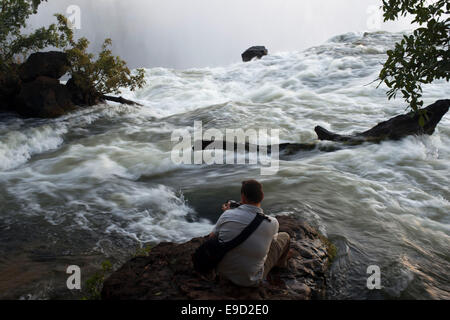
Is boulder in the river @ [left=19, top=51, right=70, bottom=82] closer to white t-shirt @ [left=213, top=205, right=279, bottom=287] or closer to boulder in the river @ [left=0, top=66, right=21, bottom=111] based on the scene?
boulder in the river @ [left=0, top=66, right=21, bottom=111]

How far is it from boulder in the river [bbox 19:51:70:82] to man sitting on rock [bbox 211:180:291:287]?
1445cm

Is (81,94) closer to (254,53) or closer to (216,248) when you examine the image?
(216,248)

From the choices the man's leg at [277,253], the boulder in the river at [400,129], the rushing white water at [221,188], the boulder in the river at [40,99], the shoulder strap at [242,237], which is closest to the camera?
the shoulder strap at [242,237]

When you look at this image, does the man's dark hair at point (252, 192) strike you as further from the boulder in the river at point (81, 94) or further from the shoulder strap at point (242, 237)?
the boulder in the river at point (81, 94)

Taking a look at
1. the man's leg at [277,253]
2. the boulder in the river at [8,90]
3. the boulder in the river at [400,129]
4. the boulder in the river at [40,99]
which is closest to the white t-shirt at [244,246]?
the man's leg at [277,253]

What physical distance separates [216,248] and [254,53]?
117 feet

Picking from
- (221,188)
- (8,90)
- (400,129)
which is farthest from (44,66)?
(400,129)

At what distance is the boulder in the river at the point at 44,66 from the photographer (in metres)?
15.2

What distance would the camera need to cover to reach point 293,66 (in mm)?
28938

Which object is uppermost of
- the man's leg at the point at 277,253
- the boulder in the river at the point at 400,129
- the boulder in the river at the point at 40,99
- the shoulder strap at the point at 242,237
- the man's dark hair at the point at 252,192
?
the boulder in the river at the point at 40,99

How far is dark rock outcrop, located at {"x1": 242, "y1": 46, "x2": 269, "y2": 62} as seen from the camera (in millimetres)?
36953

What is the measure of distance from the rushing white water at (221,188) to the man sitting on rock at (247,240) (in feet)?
4.19

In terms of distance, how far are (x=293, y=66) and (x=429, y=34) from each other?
2504cm
